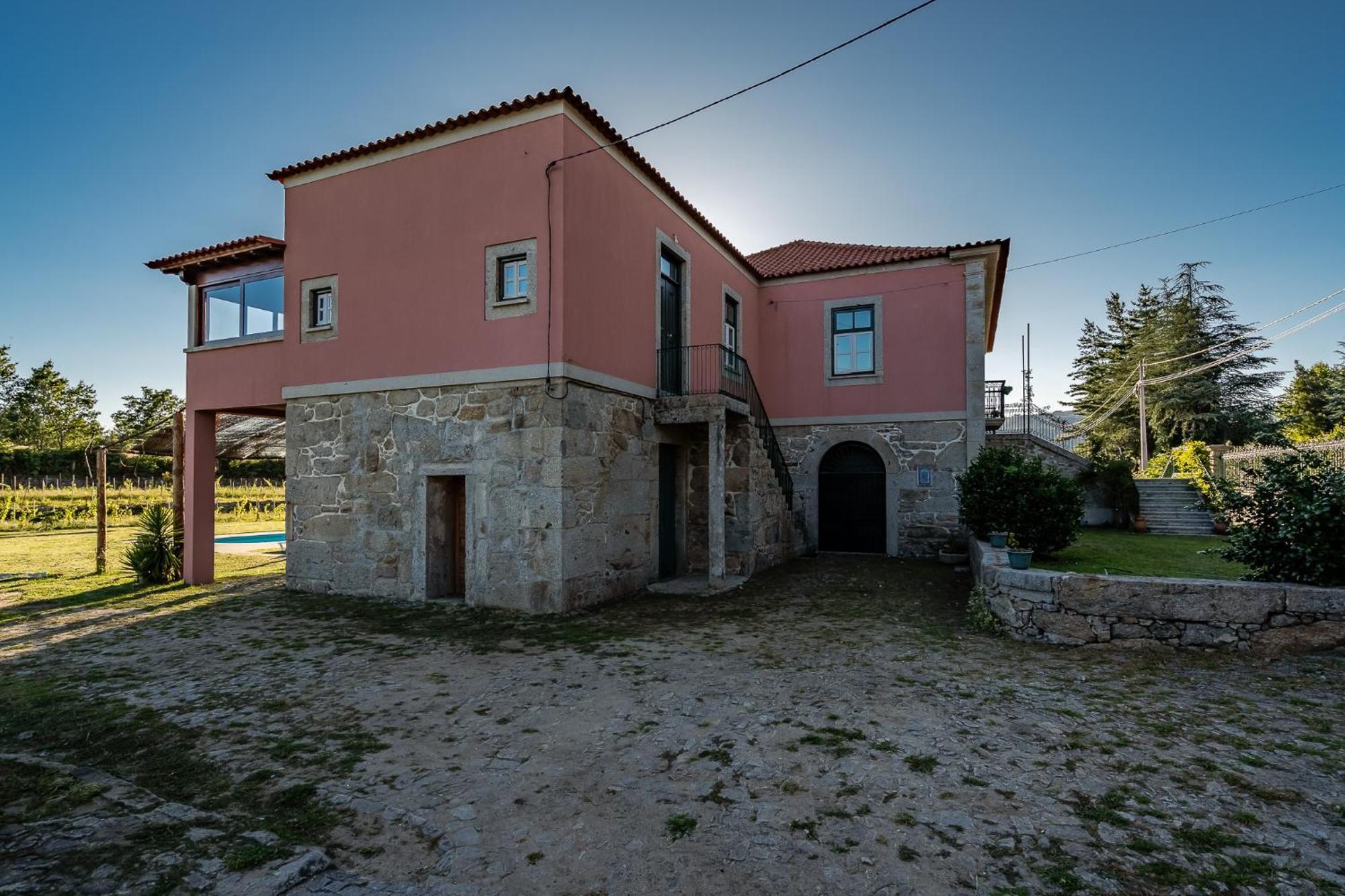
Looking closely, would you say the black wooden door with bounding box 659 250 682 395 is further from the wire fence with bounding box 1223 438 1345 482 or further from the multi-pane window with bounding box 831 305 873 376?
the wire fence with bounding box 1223 438 1345 482

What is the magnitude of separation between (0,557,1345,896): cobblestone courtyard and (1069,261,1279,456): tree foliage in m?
27.2

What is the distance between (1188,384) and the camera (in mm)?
29062

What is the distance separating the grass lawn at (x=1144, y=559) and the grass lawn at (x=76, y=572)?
12992 mm

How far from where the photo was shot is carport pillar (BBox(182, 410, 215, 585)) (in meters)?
10.4

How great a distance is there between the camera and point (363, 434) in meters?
9.16

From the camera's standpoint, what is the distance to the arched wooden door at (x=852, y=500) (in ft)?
43.7

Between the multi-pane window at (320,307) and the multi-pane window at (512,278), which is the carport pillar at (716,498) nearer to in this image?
the multi-pane window at (512,278)

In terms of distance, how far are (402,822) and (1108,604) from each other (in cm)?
618

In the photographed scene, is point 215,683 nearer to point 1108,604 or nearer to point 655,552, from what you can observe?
point 655,552

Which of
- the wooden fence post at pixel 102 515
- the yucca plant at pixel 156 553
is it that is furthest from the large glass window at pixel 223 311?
the wooden fence post at pixel 102 515

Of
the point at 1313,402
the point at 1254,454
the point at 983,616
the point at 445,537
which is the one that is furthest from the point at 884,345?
A: the point at 1313,402

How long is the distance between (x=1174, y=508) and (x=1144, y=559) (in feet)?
28.3

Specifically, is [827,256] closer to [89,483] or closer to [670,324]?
[670,324]

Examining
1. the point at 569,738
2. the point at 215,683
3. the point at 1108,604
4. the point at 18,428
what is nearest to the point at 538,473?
the point at 215,683
